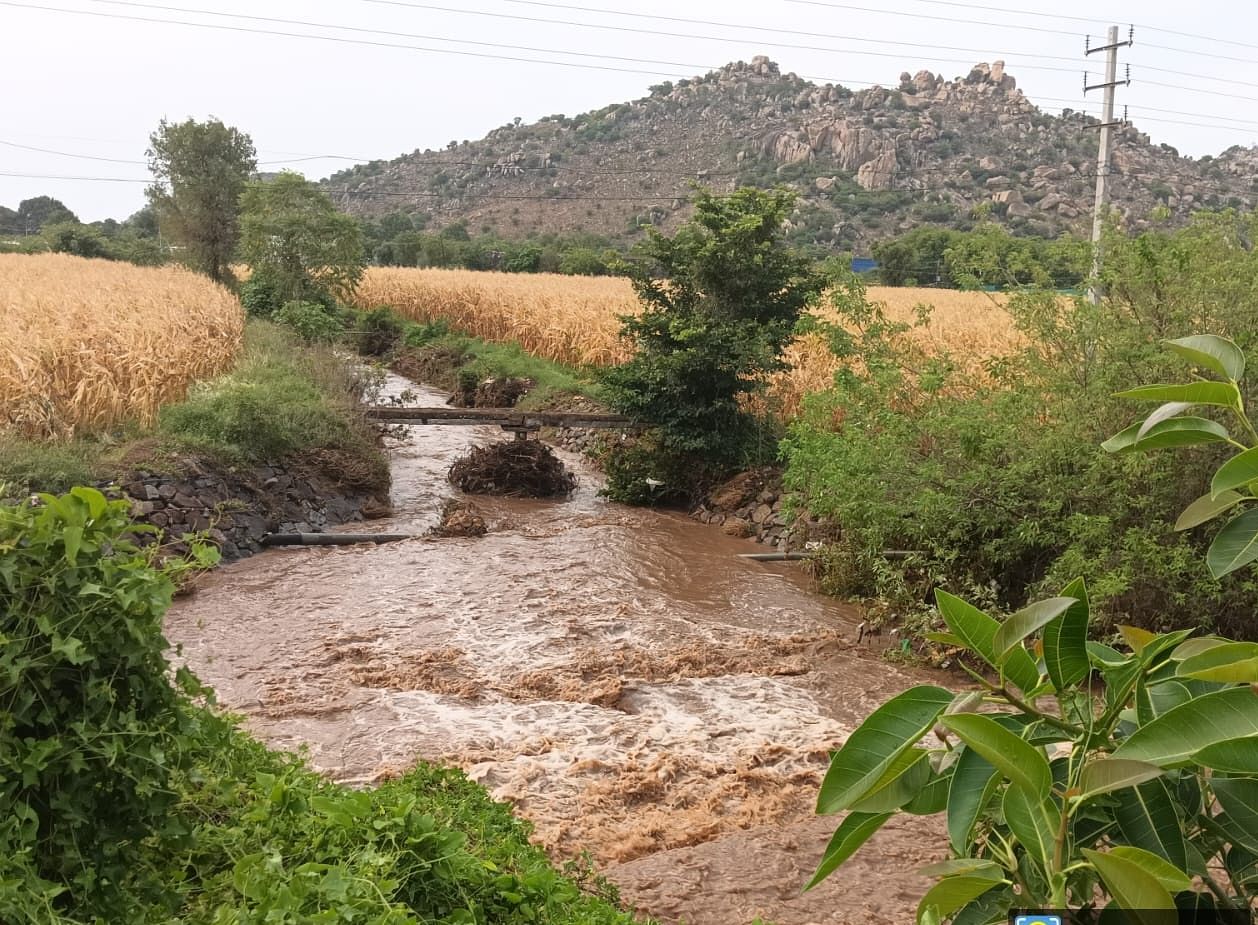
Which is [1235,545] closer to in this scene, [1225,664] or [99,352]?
[1225,664]

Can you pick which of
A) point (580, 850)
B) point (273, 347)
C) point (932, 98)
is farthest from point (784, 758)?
point (932, 98)

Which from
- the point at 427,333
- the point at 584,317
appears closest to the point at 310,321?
the point at 584,317

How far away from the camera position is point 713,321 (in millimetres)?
13266

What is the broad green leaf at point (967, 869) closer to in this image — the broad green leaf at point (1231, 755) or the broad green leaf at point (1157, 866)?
the broad green leaf at point (1157, 866)

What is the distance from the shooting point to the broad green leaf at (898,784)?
1.29 metres

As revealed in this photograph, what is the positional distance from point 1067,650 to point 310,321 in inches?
797

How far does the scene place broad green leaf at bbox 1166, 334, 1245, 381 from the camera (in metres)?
1.46

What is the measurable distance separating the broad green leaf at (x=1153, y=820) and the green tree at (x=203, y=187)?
102ft

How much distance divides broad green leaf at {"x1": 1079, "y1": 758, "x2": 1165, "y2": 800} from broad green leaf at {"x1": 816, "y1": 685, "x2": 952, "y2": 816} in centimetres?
19

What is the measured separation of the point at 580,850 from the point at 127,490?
7.63m

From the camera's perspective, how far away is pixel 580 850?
16.7 ft

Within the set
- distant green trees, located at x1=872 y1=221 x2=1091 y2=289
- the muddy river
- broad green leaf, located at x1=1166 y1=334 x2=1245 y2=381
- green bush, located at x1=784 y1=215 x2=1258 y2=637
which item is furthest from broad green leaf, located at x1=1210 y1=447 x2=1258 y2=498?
distant green trees, located at x1=872 y1=221 x2=1091 y2=289

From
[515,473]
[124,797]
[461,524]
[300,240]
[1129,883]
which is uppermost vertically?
[300,240]

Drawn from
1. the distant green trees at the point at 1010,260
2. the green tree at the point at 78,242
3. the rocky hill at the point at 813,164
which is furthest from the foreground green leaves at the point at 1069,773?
the rocky hill at the point at 813,164
